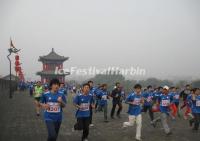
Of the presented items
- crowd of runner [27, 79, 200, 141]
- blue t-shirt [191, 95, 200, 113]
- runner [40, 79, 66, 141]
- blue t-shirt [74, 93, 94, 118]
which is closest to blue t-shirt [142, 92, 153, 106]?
crowd of runner [27, 79, 200, 141]

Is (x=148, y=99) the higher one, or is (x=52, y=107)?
(x=52, y=107)

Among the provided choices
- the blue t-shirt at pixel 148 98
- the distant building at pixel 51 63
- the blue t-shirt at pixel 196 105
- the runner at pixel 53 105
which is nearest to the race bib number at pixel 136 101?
the blue t-shirt at pixel 196 105

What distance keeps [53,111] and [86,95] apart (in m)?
1.92

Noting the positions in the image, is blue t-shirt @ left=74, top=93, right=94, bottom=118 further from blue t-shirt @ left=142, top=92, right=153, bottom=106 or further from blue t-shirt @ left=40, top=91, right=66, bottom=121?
blue t-shirt @ left=142, top=92, right=153, bottom=106

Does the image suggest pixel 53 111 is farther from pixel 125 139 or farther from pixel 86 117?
pixel 125 139

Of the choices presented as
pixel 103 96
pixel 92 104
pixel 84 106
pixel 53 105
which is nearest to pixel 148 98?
pixel 103 96

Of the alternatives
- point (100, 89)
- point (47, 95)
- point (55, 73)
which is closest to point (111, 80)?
point (55, 73)

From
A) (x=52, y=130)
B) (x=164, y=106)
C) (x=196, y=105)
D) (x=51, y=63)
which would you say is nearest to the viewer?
(x=52, y=130)

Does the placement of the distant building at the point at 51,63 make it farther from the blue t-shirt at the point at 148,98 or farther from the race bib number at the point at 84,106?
the race bib number at the point at 84,106

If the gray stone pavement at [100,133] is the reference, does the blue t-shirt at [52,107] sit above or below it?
above

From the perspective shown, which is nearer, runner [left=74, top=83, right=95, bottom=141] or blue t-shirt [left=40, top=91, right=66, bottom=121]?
blue t-shirt [left=40, top=91, right=66, bottom=121]

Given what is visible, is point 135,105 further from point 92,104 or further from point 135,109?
point 92,104

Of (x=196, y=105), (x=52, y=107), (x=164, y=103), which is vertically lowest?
(x=196, y=105)

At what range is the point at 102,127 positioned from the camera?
1467cm
